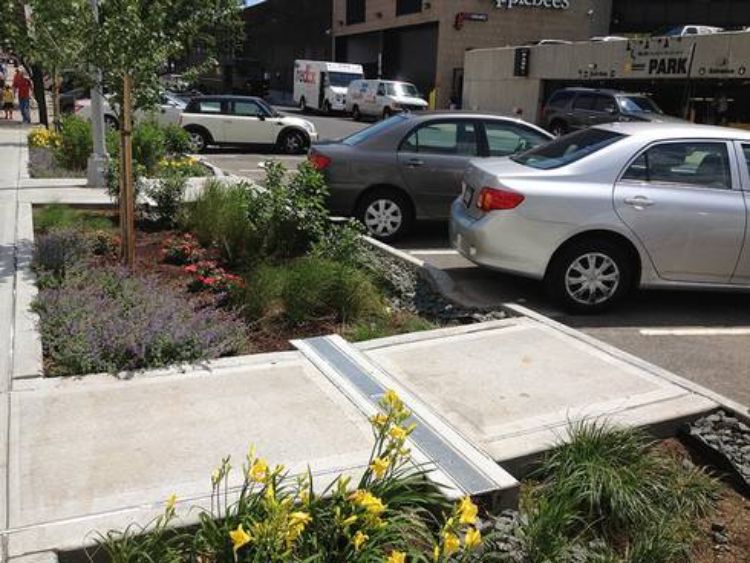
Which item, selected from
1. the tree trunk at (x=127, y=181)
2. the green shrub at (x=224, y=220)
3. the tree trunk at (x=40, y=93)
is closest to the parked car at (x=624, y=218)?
the green shrub at (x=224, y=220)

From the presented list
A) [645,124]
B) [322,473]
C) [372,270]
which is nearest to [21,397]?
[322,473]

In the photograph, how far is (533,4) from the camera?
4641cm

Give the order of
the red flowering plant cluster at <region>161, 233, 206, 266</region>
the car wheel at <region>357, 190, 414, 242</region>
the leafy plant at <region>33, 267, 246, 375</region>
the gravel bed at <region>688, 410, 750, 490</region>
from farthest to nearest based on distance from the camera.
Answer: the car wheel at <region>357, 190, 414, 242</region>, the red flowering plant cluster at <region>161, 233, 206, 266</region>, the leafy plant at <region>33, 267, 246, 375</region>, the gravel bed at <region>688, 410, 750, 490</region>

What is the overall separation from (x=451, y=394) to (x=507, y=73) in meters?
38.1

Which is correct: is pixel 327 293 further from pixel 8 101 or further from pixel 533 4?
pixel 533 4

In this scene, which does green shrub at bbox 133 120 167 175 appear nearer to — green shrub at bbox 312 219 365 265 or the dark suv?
green shrub at bbox 312 219 365 265

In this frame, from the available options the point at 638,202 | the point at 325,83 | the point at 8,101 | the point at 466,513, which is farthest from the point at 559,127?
the point at 466,513

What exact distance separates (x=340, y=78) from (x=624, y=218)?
37.2 metres

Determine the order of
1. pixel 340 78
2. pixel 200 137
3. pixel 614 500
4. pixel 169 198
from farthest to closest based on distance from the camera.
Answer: pixel 340 78, pixel 200 137, pixel 169 198, pixel 614 500

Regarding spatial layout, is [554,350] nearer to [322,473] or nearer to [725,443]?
[725,443]

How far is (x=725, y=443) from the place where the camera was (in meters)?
4.17

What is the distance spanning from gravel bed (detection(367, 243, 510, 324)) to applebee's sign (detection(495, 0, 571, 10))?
138 ft

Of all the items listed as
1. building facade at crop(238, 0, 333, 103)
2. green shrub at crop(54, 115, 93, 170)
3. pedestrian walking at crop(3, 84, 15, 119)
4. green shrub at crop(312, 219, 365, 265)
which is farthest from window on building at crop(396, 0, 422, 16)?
green shrub at crop(312, 219, 365, 265)

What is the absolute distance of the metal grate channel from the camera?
3.52 m
